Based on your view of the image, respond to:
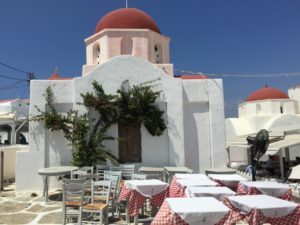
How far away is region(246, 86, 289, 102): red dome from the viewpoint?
36219 mm

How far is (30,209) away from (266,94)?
31.8m

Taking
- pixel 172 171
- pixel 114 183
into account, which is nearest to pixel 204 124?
pixel 172 171

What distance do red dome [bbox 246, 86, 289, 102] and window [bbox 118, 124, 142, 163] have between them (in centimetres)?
2644

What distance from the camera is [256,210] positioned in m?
4.91

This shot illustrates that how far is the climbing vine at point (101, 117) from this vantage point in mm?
12898

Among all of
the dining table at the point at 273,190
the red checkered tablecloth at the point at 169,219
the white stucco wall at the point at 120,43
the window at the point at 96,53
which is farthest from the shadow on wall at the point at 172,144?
the red checkered tablecloth at the point at 169,219

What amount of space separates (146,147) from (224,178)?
540 cm

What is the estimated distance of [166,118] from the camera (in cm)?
1343

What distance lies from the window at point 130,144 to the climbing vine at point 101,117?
299 mm

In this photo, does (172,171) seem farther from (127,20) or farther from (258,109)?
(258,109)

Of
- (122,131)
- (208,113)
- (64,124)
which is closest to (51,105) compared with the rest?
(64,124)

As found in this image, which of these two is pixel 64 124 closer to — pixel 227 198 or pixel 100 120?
pixel 100 120

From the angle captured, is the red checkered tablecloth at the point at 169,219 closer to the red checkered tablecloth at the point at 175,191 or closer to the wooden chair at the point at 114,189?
the red checkered tablecloth at the point at 175,191

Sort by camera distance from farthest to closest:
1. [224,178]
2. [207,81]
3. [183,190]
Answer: [207,81] → [224,178] → [183,190]
